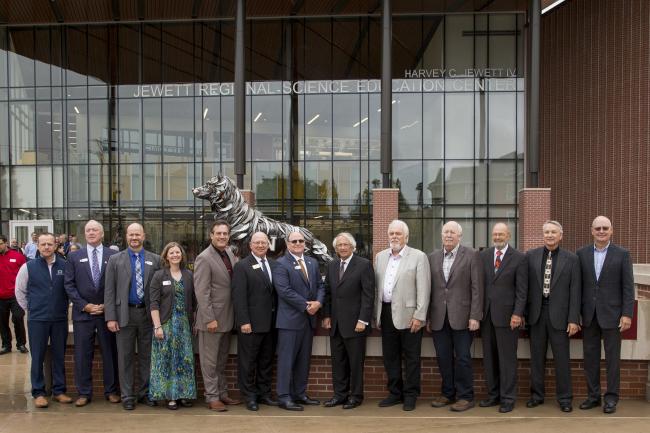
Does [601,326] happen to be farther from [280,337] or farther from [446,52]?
[446,52]

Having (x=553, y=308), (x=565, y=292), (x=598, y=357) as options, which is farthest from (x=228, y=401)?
(x=598, y=357)

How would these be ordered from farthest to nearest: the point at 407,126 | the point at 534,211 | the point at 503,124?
1. the point at 407,126
2. the point at 503,124
3. the point at 534,211

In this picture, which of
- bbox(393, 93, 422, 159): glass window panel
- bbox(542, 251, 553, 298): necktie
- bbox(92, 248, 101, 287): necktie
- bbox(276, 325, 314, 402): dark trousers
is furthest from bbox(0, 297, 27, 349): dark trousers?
bbox(393, 93, 422, 159): glass window panel

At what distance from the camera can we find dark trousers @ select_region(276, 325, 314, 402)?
5941mm

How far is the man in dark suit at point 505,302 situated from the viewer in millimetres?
5781

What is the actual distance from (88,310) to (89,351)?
49cm

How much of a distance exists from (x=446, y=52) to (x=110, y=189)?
1626 centimetres

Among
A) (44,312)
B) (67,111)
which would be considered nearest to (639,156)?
(44,312)

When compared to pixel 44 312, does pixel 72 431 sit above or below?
below

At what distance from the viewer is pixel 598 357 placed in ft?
19.1

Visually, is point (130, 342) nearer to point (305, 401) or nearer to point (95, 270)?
point (95, 270)

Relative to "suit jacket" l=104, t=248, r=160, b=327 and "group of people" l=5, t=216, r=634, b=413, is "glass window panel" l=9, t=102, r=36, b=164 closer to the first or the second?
"group of people" l=5, t=216, r=634, b=413

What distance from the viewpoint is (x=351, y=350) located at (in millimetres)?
5945

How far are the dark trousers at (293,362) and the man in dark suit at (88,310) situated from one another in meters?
1.81
